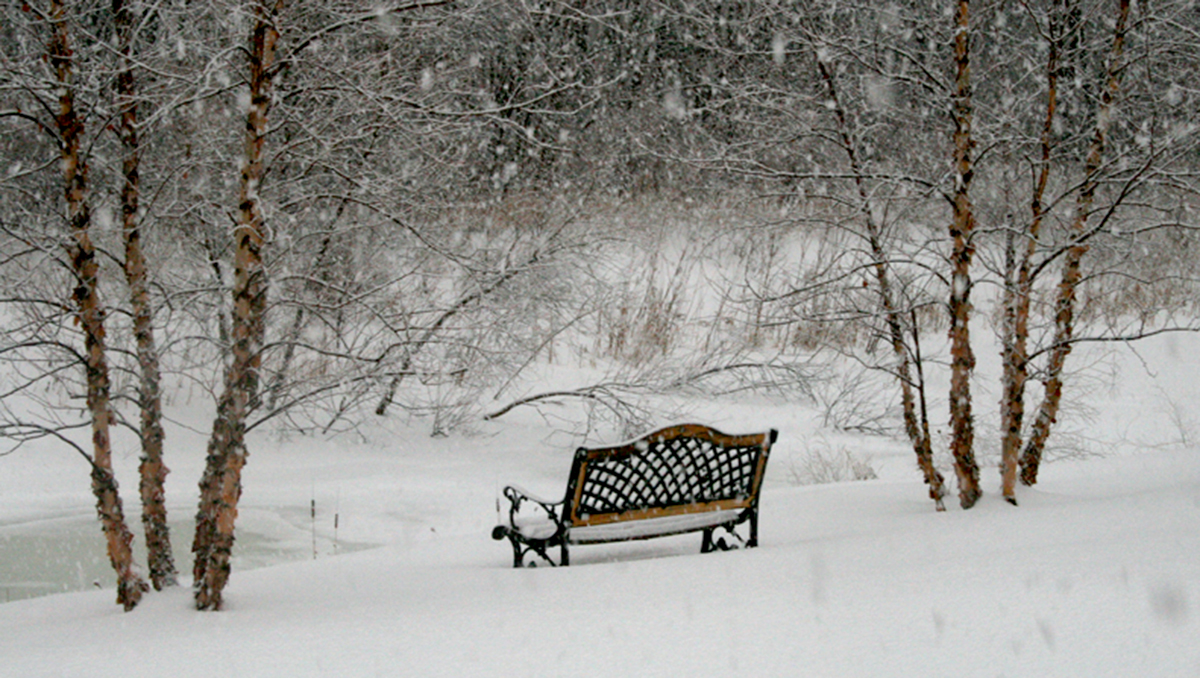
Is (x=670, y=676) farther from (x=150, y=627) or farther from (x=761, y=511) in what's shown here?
(x=761, y=511)

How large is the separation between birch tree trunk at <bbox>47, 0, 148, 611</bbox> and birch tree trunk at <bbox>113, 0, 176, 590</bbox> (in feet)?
0.75

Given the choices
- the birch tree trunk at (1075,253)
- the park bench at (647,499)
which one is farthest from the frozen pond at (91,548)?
the birch tree trunk at (1075,253)

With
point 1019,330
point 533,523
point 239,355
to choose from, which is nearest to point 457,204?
point 533,523

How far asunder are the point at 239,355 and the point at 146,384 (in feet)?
3.41

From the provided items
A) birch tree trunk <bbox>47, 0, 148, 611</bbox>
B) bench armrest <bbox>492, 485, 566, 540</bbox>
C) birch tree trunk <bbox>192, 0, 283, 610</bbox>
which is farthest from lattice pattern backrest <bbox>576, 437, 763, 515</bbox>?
birch tree trunk <bbox>47, 0, 148, 611</bbox>

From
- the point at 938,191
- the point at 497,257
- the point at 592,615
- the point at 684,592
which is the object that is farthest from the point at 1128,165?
the point at 497,257

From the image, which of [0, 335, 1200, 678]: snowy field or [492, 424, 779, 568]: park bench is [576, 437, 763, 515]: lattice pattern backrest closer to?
[492, 424, 779, 568]: park bench

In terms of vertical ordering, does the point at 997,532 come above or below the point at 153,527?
below

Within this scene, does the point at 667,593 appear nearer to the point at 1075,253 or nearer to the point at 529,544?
the point at 529,544

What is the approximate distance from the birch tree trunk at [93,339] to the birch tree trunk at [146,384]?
0.75 ft

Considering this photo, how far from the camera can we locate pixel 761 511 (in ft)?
22.4

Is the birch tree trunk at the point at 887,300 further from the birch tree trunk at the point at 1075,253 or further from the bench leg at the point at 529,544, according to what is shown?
the bench leg at the point at 529,544

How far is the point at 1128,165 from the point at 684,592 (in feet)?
12.9

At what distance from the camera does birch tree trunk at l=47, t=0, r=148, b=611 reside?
429cm
